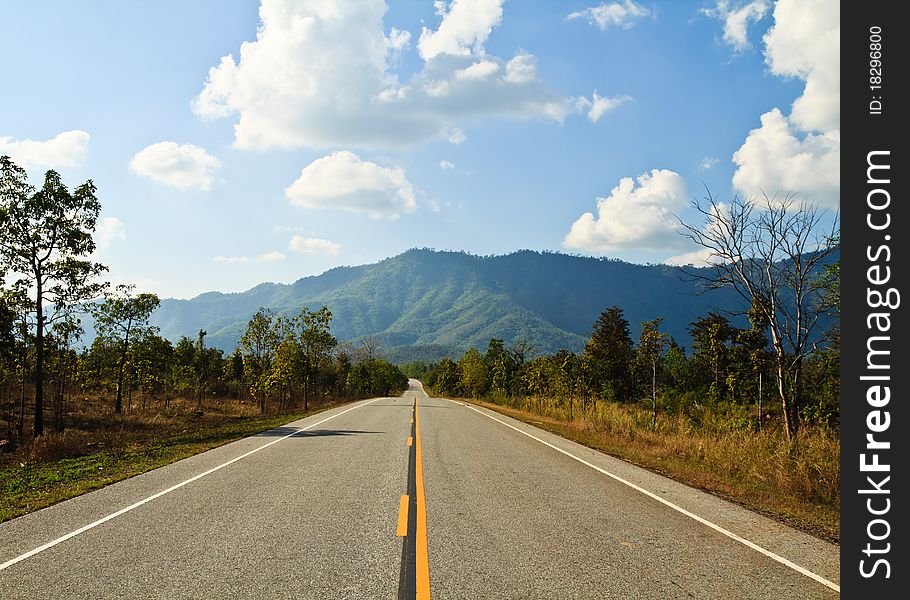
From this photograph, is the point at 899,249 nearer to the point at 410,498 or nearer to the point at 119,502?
the point at 410,498

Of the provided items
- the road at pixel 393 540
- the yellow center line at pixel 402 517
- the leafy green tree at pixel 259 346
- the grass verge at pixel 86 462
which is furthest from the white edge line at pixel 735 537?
the leafy green tree at pixel 259 346

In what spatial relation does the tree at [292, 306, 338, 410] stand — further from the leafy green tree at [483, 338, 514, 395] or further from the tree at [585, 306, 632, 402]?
the tree at [585, 306, 632, 402]

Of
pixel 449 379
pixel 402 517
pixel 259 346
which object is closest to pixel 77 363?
pixel 259 346

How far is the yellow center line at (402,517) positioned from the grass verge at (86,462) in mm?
5483

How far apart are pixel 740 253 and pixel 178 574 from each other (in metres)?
12.8

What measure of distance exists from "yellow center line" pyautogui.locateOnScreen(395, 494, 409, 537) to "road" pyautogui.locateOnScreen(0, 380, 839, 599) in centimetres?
7

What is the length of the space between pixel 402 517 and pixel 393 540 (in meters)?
1.07

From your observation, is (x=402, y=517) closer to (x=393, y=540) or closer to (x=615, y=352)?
(x=393, y=540)

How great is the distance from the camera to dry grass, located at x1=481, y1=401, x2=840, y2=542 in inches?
334

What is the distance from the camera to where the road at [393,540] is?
4.84m

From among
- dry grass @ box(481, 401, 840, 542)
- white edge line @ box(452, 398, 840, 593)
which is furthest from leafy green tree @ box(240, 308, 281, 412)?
white edge line @ box(452, 398, 840, 593)

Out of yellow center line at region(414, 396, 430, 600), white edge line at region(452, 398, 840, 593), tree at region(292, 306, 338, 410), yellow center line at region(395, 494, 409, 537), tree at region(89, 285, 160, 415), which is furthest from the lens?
tree at region(292, 306, 338, 410)

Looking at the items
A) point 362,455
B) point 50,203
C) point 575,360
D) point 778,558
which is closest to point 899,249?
point 778,558

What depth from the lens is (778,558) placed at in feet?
19.3
